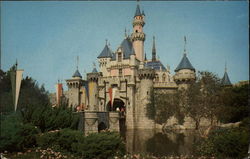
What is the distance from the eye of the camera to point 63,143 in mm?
8820

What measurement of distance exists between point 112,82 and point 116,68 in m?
1.57

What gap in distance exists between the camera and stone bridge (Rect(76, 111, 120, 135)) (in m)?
13.4

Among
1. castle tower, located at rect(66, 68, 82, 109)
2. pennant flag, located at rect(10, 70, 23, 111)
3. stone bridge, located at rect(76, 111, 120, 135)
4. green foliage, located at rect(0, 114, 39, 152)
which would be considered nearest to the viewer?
A: green foliage, located at rect(0, 114, 39, 152)

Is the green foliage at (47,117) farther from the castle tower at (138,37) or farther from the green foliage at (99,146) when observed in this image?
the castle tower at (138,37)

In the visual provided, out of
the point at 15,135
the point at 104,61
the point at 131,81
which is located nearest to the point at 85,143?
the point at 15,135

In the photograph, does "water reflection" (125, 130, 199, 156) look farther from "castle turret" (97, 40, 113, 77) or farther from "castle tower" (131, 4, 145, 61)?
"castle tower" (131, 4, 145, 61)

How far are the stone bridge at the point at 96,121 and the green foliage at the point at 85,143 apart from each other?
223cm

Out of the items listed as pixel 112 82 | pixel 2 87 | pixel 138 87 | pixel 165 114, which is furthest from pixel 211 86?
pixel 2 87

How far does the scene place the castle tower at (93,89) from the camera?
2381cm

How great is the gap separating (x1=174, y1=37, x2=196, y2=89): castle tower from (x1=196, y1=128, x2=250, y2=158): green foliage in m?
15.6

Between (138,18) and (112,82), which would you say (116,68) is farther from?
(138,18)

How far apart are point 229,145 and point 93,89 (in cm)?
1831

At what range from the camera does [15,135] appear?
8.49m

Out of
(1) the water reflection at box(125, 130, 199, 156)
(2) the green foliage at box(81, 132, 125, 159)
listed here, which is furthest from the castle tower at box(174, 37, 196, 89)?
(2) the green foliage at box(81, 132, 125, 159)
